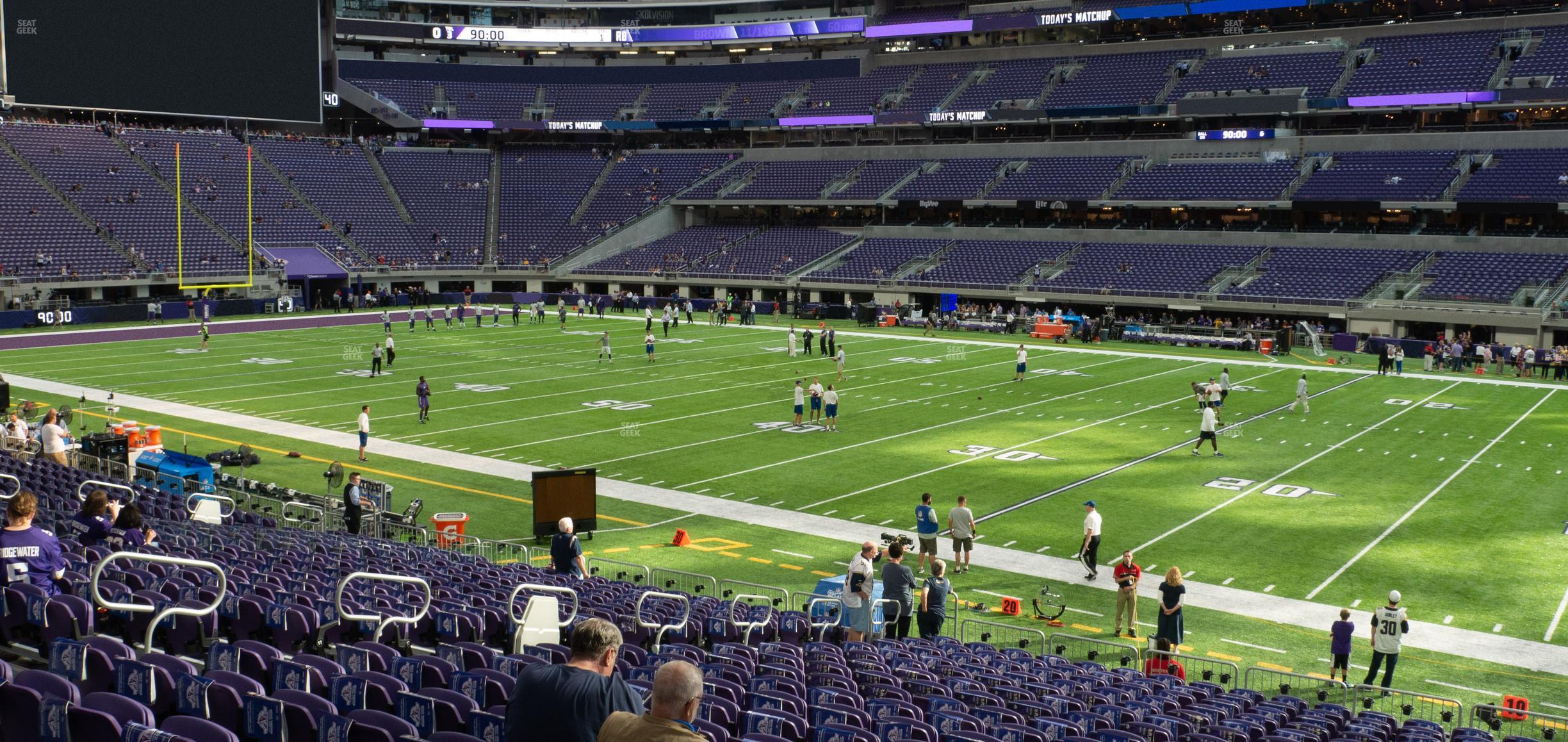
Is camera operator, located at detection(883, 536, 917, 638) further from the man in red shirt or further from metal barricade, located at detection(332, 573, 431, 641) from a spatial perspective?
metal barricade, located at detection(332, 573, 431, 641)

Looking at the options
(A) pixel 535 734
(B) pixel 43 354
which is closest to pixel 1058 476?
(A) pixel 535 734

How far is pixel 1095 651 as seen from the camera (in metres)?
16.1

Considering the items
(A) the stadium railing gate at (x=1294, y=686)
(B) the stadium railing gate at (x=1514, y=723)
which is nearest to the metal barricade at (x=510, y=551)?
(A) the stadium railing gate at (x=1294, y=686)

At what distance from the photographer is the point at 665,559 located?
65.5ft

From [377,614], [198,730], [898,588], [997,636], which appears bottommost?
[997,636]

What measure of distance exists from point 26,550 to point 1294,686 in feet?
43.6

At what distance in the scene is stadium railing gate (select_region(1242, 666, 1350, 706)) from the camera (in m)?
13.8

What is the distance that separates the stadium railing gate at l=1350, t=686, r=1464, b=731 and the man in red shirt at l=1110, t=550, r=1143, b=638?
297 cm

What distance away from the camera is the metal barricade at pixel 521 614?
9.41m

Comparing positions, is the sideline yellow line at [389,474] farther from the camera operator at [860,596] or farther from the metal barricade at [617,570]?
the camera operator at [860,596]

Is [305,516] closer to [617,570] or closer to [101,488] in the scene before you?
[101,488]

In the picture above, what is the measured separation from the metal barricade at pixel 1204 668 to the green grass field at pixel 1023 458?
490mm

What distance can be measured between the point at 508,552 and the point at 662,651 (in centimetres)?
1078

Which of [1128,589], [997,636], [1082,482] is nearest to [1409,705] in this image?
[1128,589]
